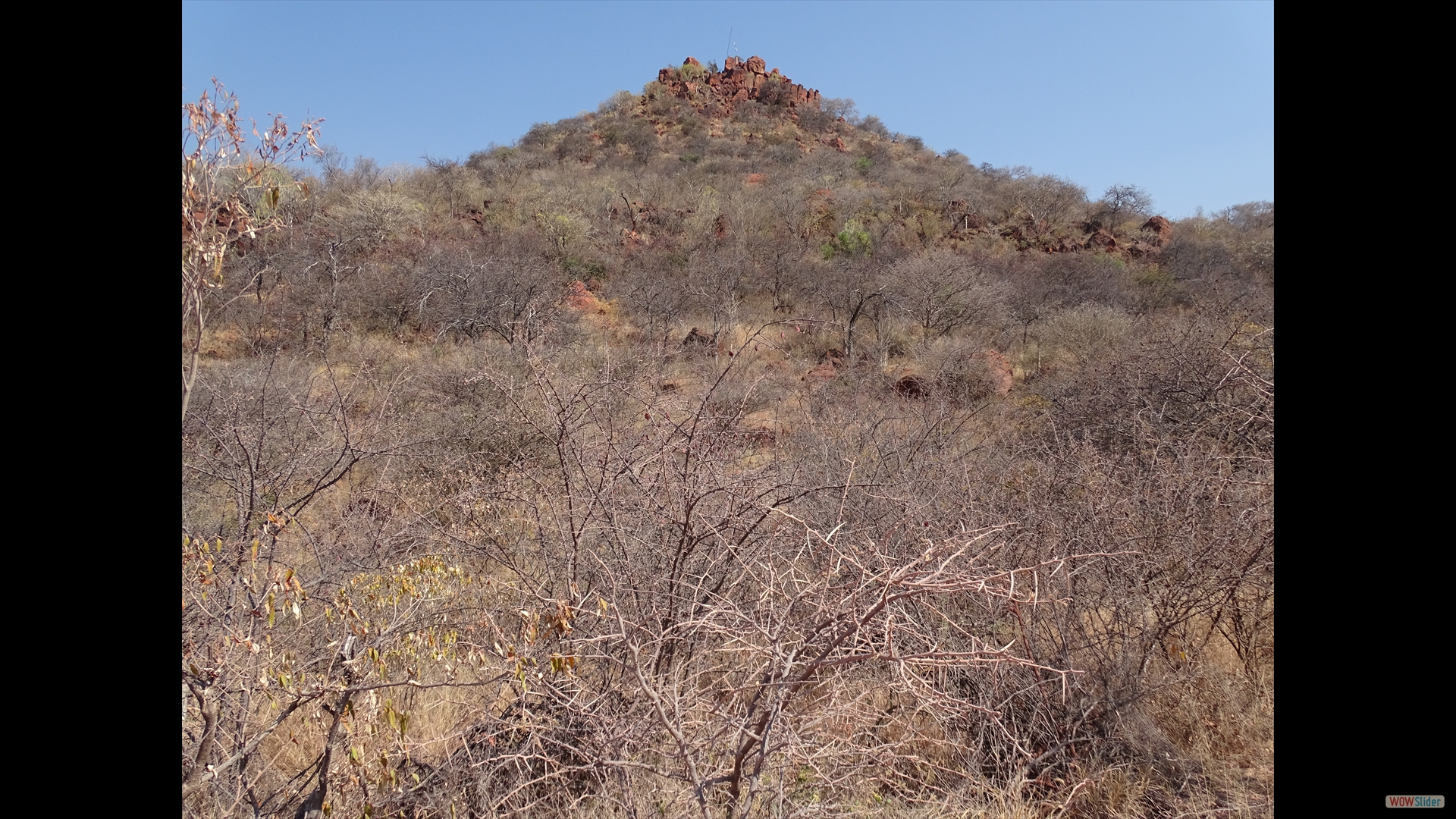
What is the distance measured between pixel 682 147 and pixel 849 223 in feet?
52.7

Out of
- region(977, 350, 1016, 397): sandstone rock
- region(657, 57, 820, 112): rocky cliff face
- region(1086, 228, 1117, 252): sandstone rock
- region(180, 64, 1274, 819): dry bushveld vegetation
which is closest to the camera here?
region(180, 64, 1274, 819): dry bushveld vegetation

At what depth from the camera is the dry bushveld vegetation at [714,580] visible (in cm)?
230

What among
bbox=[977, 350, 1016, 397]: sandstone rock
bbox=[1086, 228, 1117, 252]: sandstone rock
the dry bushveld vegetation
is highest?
bbox=[1086, 228, 1117, 252]: sandstone rock

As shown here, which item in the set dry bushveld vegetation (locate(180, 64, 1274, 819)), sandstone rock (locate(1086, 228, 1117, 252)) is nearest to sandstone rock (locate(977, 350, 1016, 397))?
dry bushveld vegetation (locate(180, 64, 1274, 819))

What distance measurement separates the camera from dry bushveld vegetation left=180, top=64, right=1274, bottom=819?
230 cm

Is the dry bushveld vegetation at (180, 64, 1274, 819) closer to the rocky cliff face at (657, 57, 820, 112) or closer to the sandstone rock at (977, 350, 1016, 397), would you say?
the sandstone rock at (977, 350, 1016, 397)

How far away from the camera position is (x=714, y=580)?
3422 millimetres

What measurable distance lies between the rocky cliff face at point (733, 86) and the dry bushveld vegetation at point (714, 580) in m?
35.6

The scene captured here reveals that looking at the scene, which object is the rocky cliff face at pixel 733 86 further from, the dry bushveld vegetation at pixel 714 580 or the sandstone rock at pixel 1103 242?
the dry bushveld vegetation at pixel 714 580

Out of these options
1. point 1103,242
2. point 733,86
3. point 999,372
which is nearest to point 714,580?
point 999,372

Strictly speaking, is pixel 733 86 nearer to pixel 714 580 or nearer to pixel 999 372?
pixel 999 372

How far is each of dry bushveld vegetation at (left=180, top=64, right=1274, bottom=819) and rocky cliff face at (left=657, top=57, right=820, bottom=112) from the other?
35.6 metres

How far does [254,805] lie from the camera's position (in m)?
2.36
